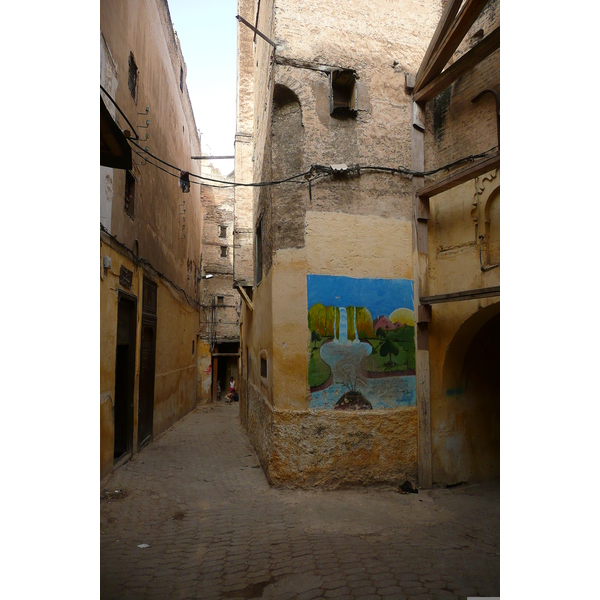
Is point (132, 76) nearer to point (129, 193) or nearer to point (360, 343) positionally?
point (129, 193)

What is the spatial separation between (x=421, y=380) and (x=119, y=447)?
5424 mm

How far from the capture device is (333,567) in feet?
13.7

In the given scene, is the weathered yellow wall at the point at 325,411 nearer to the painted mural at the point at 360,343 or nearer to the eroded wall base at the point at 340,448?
the eroded wall base at the point at 340,448

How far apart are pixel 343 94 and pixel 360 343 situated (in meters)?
3.99

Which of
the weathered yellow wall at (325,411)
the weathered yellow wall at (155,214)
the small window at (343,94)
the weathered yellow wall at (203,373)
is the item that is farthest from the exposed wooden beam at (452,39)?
the weathered yellow wall at (203,373)

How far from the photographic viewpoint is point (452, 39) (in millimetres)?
6258

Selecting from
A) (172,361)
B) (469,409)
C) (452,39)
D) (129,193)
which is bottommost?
(469,409)

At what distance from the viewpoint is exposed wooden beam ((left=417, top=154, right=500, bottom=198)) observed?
5551 mm

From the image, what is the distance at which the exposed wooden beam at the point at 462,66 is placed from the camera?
577cm

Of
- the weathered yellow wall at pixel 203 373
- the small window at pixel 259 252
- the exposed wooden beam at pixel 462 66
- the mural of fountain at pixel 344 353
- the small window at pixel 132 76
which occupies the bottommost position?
the weathered yellow wall at pixel 203 373

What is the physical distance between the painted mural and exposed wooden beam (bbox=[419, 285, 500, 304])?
36cm

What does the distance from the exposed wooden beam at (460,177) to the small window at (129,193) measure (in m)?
5.04

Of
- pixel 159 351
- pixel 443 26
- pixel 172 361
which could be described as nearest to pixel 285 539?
pixel 443 26

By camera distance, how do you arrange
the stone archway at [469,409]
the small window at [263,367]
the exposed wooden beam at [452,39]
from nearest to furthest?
the exposed wooden beam at [452,39] < the stone archway at [469,409] < the small window at [263,367]
